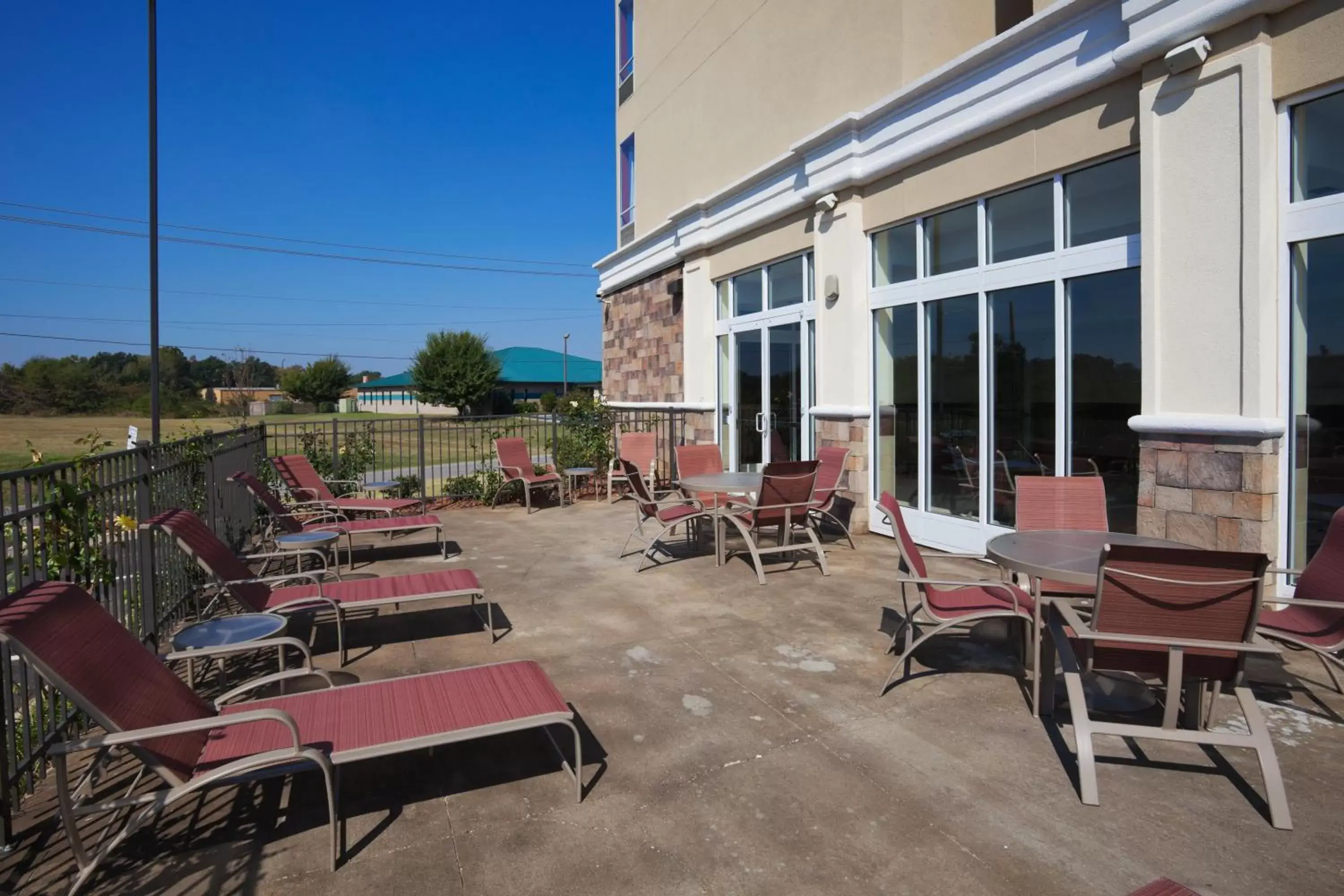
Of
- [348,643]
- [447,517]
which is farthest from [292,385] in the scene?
[348,643]

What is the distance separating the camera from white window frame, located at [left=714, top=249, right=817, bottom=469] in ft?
32.6

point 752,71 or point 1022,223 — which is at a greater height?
point 752,71

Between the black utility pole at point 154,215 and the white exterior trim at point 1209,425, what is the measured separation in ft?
24.6

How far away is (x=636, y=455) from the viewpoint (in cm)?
1210

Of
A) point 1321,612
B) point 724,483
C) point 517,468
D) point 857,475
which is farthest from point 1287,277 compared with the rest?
point 517,468

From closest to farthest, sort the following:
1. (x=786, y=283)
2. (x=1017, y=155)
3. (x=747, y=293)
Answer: (x=1017, y=155)
(x=786, y=283)
(x=747, y=293)

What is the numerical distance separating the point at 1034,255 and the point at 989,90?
1502mm

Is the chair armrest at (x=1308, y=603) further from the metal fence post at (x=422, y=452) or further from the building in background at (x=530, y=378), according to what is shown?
the building in background at (x=530, y=378)

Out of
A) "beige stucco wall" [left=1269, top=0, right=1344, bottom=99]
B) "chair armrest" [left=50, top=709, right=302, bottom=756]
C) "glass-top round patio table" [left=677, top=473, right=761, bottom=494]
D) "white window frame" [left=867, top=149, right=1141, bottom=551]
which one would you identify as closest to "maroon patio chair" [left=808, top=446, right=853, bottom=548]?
"white window frame" [left=867, top=149, right=1141, bottom=551]

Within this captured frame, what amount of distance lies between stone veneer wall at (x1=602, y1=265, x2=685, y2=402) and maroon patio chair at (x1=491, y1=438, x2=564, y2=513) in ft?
10.6

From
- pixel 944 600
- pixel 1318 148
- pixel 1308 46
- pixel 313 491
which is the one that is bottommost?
pixel 944 600

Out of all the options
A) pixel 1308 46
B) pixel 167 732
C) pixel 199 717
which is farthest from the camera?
pixel 1308 46

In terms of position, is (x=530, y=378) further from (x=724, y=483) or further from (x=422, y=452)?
(x=724, y=483)

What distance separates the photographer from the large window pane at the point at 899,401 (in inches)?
327
